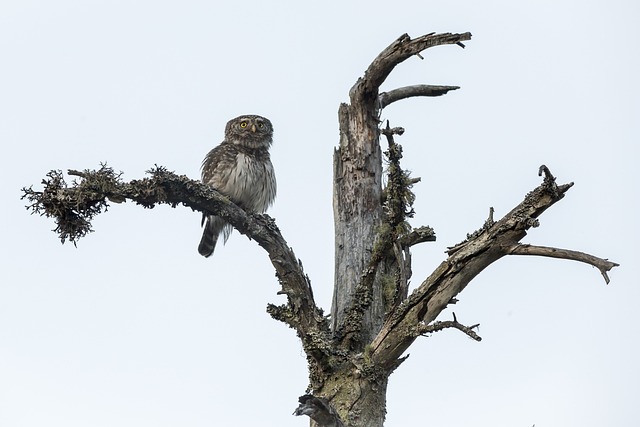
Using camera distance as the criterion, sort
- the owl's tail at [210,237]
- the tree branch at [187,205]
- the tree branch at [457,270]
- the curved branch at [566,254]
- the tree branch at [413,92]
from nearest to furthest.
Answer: the curved branch at [566,254] → the tree branch at [457,270] → the tree branch at [187,205] → the tree branch at [413,92] → the owl's tail at [210,237]

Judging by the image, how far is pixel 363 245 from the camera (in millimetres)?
5672

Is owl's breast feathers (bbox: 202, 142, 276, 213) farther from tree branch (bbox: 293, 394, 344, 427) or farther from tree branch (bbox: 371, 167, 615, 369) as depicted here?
tree branch (bbox: 293, 394, 344, 427)

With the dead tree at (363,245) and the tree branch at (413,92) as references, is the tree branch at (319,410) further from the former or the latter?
the tree branch at (413,92)

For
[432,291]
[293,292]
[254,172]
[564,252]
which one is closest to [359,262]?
[293,292]

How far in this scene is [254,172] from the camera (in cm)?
834

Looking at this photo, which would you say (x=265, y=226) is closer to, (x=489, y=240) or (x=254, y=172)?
(x=489, y=240)

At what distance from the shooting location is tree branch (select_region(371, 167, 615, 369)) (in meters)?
4.58

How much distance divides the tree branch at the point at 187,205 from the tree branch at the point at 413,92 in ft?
4.11

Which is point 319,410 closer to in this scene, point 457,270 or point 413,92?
point 457,270

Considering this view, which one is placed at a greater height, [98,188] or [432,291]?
[98,188]

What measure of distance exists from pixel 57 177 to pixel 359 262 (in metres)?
2.02

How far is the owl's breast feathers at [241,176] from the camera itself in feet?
26.7

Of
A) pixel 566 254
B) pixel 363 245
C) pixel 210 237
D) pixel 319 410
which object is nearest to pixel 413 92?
pixel 363 245

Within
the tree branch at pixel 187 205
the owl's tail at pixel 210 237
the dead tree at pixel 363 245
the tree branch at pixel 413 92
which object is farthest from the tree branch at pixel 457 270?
the owl's tail at pixel 210 237
